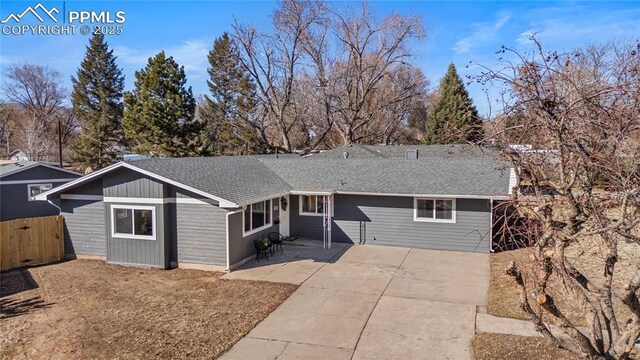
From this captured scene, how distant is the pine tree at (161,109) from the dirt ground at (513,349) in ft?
103

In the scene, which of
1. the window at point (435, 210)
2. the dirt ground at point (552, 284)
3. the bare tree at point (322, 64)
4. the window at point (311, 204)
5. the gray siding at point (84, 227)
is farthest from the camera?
the bare tree at point (322, 64)

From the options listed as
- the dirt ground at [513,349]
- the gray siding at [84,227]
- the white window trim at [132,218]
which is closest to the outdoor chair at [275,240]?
the white window trim at [132,218]

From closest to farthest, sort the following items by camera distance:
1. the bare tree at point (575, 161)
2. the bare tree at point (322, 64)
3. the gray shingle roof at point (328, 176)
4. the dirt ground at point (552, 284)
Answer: the bare tree at point (575, 161) → the dirt ground at point (552, 284) → the gray shingle roof at point (328, 176) → the bare tree at point (322, 64)

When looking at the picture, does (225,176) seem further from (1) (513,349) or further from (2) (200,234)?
(1) (513,349)

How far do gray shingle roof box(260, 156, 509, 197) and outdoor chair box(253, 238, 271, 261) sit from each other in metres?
3.32

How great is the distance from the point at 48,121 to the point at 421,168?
5055cm

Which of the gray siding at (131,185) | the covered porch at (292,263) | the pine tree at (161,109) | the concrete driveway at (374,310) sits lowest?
the concrete driveway at (374,310)

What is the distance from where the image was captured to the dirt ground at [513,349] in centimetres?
680

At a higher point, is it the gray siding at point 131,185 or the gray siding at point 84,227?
the gray siding at point 131,185

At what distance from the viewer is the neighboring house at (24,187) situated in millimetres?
19719

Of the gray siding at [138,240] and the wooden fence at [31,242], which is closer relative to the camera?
the gray siding at [138,240]

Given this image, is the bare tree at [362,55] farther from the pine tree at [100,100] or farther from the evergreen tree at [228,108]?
the pine tree at [100,100]

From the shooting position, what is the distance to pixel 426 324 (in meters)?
8.45

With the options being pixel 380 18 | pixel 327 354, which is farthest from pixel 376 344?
pixel 380 18
